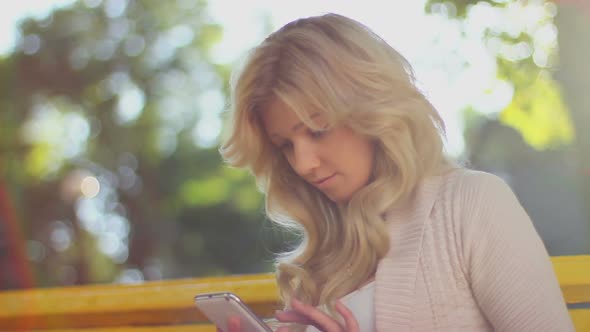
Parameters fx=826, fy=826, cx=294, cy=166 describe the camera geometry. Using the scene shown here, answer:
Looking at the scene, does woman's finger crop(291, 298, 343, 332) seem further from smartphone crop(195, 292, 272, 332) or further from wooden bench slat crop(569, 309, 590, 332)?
wooden bench slat crop(569, 309, 590, 332)

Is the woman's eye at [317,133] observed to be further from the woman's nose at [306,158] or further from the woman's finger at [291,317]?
the woman's finger at [291,317]

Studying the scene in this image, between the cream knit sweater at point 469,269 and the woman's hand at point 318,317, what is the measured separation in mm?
106

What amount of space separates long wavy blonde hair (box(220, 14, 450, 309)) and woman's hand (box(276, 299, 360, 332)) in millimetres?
153

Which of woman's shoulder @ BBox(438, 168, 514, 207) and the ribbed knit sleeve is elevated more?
woman's shoulder @ BBox(438, 168, 514, 207)

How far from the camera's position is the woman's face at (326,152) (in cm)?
186

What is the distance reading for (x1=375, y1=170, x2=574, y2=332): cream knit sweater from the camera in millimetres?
1602

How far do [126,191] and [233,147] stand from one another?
922cm

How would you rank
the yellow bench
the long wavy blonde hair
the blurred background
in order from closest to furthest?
the long wavy blonde hair
the yellow bench
the blurred background

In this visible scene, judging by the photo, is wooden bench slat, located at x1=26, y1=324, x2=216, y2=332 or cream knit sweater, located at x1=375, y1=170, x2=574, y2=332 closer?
cream knit sweater, located at x1=375, y1=170, x2=574, y2=332

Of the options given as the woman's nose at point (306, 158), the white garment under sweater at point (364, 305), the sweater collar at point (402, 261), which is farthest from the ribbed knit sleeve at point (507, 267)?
the woman's nose at point (306, 158)

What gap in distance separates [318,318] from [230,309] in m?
0.18

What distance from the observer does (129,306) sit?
2.49 meters

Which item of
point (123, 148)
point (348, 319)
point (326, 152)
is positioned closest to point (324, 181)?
point (326, 152)

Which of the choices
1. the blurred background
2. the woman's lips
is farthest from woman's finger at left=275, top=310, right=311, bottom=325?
the blurred background
